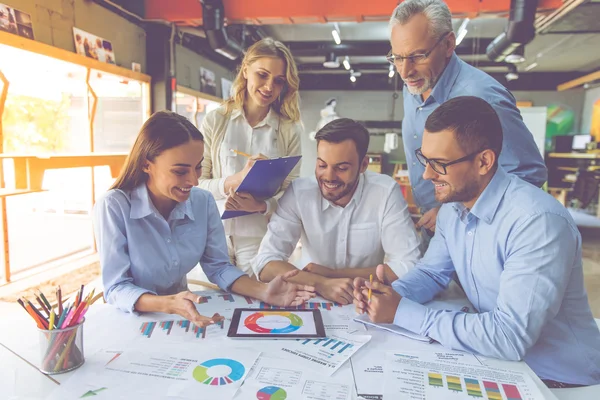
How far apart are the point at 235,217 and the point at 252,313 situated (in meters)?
0.93

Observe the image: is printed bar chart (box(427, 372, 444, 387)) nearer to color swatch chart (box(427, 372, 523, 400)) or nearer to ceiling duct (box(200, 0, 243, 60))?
color swatch chart (box(427, 372, 523, 400))

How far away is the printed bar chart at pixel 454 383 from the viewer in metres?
0.98

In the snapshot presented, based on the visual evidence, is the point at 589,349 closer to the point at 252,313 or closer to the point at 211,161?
the point at 252,313

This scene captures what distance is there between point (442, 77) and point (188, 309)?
4.65ft

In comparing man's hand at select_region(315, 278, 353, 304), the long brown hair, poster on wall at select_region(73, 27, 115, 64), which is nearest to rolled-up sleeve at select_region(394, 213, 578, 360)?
man's hand at select_region(315, 278, 353, 304)

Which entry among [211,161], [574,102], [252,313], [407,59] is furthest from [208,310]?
[574,102]

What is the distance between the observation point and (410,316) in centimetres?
126

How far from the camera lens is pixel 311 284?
163cm

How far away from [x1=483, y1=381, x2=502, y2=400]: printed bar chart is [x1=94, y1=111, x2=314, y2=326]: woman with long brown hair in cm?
63

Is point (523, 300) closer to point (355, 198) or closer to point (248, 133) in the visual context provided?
point (355, 198)

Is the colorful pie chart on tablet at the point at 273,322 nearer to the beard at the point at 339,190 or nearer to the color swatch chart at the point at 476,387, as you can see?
the color swatch chart at the point at 476,387

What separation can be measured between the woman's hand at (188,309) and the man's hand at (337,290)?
0.43 m

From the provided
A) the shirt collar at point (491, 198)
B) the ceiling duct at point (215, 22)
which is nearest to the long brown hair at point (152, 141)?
the shirt collar at point (491, 198)

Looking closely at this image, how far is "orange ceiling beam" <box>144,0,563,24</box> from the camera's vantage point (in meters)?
4.80
